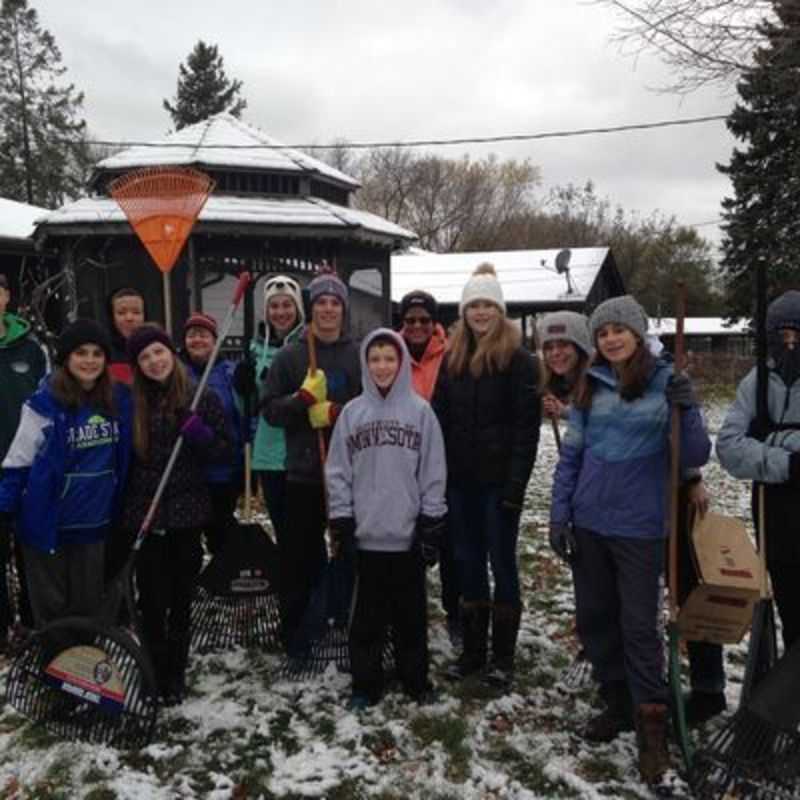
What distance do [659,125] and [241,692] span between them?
12792mm

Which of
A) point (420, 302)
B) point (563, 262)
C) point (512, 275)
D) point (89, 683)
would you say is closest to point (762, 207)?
point (563, 262)

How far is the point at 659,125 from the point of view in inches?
521

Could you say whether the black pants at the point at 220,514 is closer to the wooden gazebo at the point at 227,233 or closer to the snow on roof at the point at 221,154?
the wooden gazebo at the point at 227,233

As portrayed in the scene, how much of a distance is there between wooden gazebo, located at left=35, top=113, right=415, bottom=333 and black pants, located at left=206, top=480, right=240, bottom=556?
7894 millimetres

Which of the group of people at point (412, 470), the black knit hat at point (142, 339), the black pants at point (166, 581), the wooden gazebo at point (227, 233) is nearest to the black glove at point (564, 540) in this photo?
the group of people at point (412, 470)

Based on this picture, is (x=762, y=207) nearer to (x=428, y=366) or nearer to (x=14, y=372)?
(x=428, y=366)

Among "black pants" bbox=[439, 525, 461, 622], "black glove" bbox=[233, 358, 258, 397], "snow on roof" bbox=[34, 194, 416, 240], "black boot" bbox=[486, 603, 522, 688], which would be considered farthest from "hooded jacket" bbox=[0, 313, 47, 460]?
"snow on roof" bbox=[34, 194, 416, 240]

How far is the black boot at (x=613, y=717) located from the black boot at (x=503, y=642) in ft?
1.99

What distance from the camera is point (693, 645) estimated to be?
3.34 m

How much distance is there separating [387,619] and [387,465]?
2.58ft

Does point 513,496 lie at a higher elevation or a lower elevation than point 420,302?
lower

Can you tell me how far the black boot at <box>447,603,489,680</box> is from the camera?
12.4ft

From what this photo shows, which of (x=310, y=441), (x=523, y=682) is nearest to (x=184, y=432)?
(x=310, y=441)

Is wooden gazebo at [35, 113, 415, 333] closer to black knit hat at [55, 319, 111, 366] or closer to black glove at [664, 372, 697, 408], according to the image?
black knit hat at [55, 319, 111, 366]
